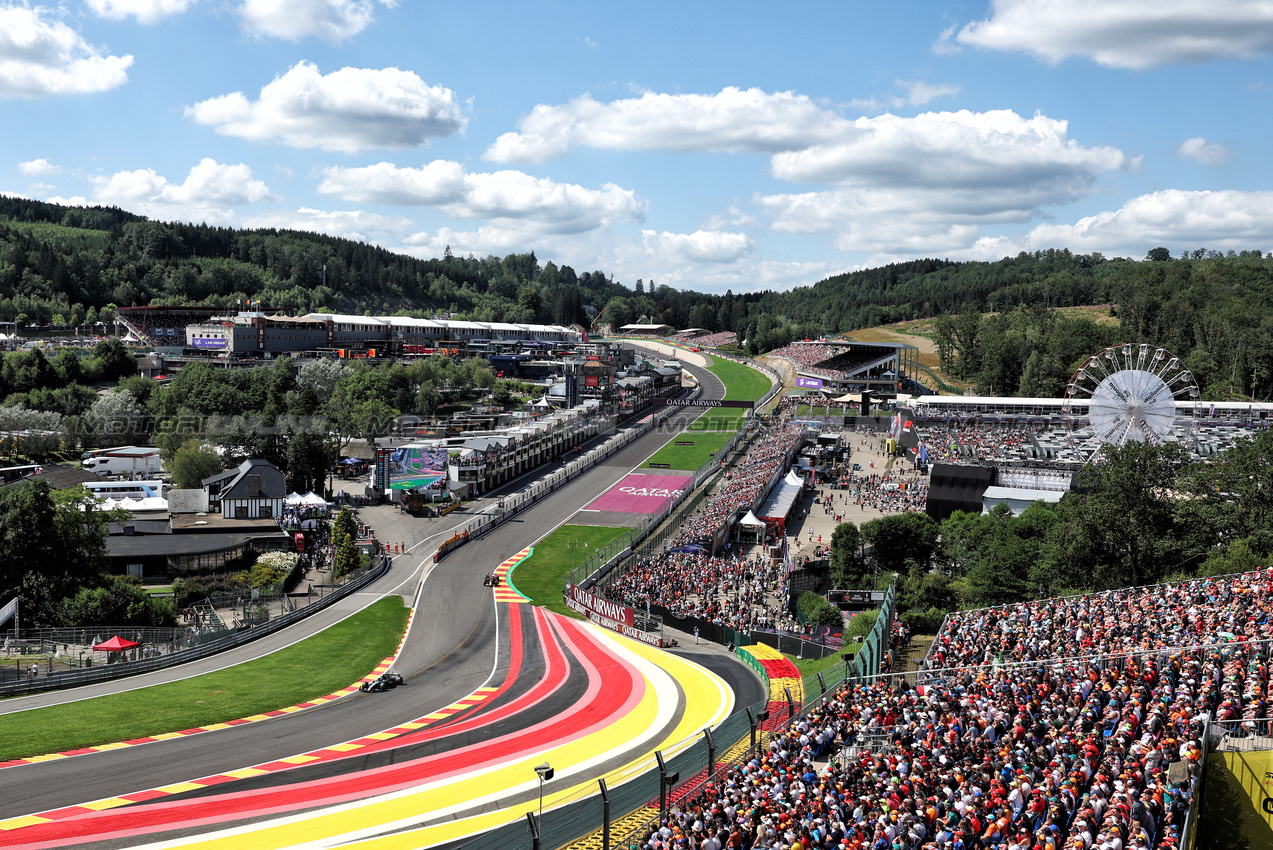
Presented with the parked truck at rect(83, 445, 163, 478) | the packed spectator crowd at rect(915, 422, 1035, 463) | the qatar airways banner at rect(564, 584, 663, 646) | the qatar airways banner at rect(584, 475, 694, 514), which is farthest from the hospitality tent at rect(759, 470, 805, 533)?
the parked truck at rect(83, 445, 163, 478)

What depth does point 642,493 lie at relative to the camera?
7912cm

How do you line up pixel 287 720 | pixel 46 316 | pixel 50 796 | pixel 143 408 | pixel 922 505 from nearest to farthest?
pixel 50 796, pixel 287 720, pixel 922 505, pixel 143 408, pixel 46 316

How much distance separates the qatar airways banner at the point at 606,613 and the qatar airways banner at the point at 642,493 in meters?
25.2

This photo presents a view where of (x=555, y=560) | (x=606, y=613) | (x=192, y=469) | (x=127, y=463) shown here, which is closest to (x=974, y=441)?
(x=555, y=560)

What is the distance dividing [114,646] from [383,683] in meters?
9.95

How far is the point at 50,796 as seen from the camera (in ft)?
69.2

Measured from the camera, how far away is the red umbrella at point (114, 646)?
33.0m

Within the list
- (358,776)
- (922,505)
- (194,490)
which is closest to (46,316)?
(194,490)

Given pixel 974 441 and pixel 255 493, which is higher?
pixel 974 441

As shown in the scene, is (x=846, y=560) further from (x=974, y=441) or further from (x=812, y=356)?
(x=812, y=356)

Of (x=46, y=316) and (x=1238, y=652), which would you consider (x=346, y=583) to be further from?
(x=46, y=316)

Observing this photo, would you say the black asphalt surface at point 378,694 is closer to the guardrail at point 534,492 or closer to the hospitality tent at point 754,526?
the guardrail at point 534,492

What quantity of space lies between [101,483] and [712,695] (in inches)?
2337

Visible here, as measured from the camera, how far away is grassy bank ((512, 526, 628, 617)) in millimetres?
48969
